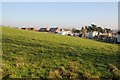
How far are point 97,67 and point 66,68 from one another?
221 cm

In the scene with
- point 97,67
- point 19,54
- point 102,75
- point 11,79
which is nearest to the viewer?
point 11,79

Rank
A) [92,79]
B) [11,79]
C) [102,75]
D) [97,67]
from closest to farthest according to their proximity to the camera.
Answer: [11,79], [92,79], [102,75], [97,67]

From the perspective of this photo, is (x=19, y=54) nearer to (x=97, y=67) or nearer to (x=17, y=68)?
(x=17, y=68)

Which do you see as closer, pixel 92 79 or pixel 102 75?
pixel 92 79

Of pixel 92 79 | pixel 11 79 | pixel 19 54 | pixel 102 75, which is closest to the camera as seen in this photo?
pixel 11 79

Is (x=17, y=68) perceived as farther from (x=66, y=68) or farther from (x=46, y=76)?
(x=66, y=68)

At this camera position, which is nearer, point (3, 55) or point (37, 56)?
point (3, 55)

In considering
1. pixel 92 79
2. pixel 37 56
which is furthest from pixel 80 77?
pixel 37 56

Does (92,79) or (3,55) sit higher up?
(3,55)

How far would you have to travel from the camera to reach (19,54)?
15.5m

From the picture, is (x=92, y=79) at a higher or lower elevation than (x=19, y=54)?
lower

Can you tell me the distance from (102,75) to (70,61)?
113 inches

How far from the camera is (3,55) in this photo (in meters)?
14.5

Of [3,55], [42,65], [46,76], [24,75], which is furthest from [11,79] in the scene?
[3,55]
